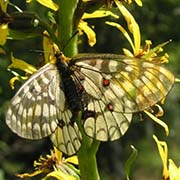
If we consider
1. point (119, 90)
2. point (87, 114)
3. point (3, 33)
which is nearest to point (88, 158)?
point (87, 114)

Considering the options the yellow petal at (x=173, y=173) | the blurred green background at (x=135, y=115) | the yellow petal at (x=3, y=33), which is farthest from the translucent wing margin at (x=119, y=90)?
the blurred green background at (x=135, y=115)

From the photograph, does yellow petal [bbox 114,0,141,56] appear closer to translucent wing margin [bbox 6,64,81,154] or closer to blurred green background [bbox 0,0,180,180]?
translucent wing margin [bbox 6,64,81,154]

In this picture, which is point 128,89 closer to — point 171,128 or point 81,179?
point 81,179

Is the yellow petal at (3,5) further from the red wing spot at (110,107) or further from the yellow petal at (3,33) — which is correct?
the red wing spot at (110,107)

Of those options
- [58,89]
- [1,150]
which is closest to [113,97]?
[58,89]

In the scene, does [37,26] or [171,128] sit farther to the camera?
[171,128]

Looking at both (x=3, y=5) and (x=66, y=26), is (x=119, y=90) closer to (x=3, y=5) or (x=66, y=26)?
(x=66, y=26)
